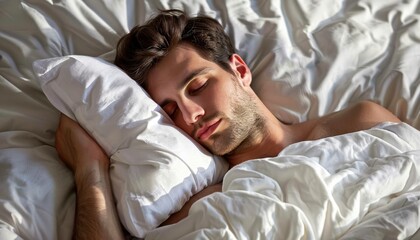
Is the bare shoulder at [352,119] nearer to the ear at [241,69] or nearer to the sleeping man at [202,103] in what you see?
the sleeping man at [202,103]

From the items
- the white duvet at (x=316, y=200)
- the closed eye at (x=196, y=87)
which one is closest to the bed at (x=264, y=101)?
the white duvet at (x=316, y=200)

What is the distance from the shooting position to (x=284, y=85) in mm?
1683

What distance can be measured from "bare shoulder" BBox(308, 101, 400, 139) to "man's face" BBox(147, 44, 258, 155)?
0.60ft

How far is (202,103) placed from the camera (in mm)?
1495

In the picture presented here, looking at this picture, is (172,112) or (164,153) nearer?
(164,153)

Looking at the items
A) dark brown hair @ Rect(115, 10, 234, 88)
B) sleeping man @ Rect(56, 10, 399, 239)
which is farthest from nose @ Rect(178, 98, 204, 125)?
dark brown hair @ Rect(115, 10, 234, 88)

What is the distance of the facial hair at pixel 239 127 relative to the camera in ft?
4.90

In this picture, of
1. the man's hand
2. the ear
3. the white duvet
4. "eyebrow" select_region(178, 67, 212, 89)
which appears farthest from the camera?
the ear

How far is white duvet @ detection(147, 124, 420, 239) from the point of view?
1109mm

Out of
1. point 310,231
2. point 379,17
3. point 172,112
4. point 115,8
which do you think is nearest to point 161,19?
point 115,8

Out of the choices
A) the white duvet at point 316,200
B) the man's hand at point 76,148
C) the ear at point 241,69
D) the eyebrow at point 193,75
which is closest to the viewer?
the white duvet at point 316,200

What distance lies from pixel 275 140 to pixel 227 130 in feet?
0.52

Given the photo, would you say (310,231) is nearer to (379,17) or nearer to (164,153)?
(164,153)

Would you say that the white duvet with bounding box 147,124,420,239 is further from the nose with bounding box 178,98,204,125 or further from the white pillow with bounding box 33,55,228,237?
the nose with bounding box 178,98,204,125
